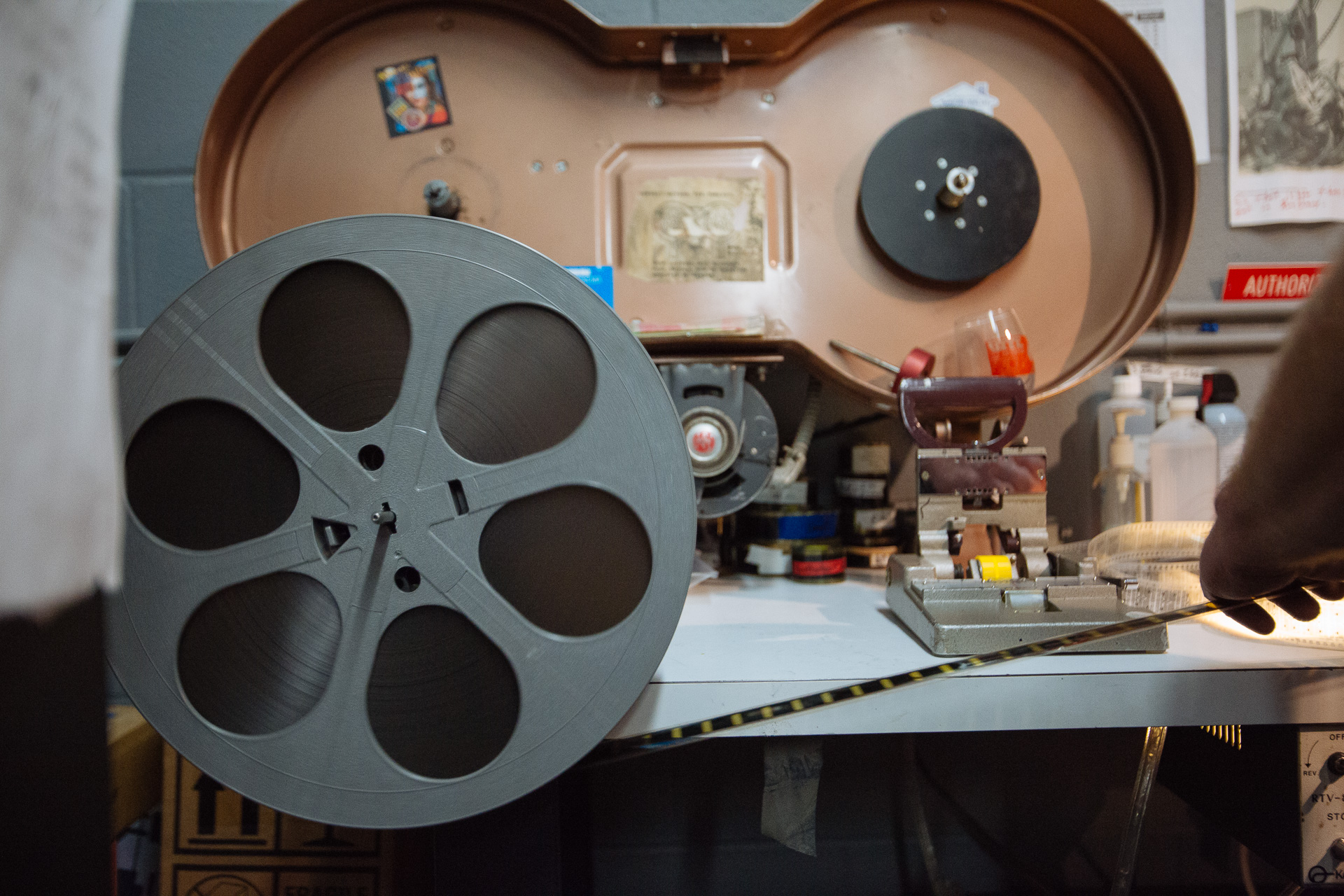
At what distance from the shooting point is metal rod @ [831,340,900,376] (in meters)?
0.96

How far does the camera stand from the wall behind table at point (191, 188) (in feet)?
3.85

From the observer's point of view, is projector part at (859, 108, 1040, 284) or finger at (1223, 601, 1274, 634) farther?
projector part at (859, 108, 1040, 284)

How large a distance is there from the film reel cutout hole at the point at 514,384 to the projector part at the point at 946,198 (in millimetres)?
656

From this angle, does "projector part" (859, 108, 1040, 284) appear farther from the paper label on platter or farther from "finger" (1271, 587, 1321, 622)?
"finger" (1271, 587, 1321, 622)

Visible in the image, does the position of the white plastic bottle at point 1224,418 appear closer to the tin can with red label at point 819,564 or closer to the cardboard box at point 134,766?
the tin can with red label at point 819,564

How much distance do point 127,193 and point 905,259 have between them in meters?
1.37

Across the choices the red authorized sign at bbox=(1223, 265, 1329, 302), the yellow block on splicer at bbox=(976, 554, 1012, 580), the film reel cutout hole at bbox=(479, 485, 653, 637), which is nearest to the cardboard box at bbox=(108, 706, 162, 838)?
the film reel cutout hole at bbox=(479, 485, 653, 637)

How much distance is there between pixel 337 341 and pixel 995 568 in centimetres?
69

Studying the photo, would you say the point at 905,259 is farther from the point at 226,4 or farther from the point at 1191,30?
the point at 226,4

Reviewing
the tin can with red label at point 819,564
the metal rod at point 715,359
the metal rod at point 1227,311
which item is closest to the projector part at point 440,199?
the metal rod at point 715,359

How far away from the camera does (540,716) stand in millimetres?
511

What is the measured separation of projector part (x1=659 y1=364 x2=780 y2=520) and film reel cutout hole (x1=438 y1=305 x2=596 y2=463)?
31 centimetres

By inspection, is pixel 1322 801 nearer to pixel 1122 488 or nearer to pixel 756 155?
pixel 1122 488

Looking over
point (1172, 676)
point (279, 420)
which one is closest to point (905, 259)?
point (1172, 676)
